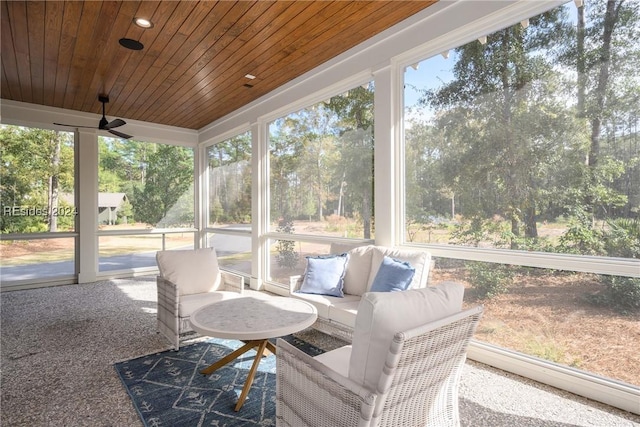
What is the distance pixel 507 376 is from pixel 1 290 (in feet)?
23.3

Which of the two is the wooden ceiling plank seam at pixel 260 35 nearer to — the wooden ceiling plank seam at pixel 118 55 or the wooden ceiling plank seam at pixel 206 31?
the wooden ceiling plank seam at pixel 206 31

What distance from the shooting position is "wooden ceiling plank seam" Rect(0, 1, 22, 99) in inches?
122

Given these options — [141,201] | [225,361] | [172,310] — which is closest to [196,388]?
[225,361]

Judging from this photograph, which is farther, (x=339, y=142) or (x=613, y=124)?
(x=339, y=142)

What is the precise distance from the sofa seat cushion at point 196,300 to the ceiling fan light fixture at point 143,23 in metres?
2.63

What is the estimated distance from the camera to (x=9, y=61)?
154 inches

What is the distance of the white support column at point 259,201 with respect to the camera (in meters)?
5.29

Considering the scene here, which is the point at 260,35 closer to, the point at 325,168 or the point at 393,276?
the point at 325,168

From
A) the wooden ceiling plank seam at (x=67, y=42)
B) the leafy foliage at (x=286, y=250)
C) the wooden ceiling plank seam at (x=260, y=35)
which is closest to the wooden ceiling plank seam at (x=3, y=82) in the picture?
the wooden ceiling plank seam at (x=67, y=42)

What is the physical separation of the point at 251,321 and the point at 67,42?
3.53 metres

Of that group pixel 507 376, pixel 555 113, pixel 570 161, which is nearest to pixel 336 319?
pixel 507 376

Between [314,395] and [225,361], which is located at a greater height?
[314,395]

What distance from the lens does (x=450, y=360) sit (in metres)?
1.45

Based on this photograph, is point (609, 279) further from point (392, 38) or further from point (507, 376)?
point (392, 38)
